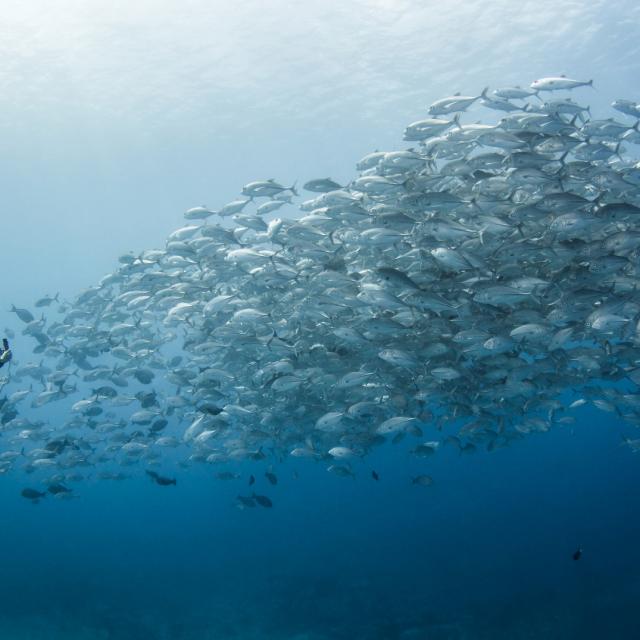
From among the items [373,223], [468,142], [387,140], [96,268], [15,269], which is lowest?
[373,223]

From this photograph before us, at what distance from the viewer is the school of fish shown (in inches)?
280

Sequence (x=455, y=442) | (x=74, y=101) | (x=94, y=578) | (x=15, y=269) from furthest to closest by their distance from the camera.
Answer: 1. (x=15, y=269)
2. (x=74, y=101)
3. (x=94, y=578)
4. (x=455, y=442)

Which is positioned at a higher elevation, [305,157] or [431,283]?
[305,157]

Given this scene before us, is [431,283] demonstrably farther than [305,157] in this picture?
No

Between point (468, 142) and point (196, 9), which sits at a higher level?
point (196, 9)

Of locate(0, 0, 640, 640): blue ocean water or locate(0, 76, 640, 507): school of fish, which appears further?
locate(0, 0, 640, 640): blue ocean water

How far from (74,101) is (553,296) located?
3247 centimetres

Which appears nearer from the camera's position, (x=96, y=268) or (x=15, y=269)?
(x=15, y=269)

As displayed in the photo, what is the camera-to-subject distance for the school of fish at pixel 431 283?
710cm

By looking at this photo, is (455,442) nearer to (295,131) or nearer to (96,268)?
(295,131)

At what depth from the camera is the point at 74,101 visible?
3123cm

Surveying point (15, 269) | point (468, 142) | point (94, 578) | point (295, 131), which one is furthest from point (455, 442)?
point (15, 269)

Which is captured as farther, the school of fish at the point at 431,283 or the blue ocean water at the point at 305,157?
the blue ocean water at the point at 305,157

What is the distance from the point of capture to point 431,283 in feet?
27.3
